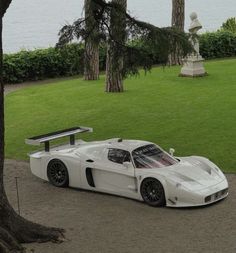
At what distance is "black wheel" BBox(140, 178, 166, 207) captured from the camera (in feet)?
36.5

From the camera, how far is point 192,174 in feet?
37.5

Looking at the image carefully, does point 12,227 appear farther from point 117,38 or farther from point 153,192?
point 117,38

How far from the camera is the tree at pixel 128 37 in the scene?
1422 centimetres

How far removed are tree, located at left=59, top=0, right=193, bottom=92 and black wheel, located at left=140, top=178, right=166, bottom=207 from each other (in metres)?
4.18

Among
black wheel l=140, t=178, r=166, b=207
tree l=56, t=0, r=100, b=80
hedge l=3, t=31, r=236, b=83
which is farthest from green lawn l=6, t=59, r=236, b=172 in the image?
tree l=56, t=0, r=100, b=80

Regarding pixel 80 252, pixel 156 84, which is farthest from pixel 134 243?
pixel 156 84

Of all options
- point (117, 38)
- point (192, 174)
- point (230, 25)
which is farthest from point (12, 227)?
point (230, 25)

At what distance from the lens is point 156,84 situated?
2411cm

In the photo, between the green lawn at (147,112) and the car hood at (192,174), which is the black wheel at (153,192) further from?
the green lawn at (147,112)

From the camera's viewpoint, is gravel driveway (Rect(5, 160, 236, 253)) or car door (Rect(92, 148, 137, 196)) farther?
car door (Rect(92, 148, 137, 196))

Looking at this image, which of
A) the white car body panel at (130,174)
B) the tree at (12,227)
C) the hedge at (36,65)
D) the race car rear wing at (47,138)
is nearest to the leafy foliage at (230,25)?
the hedge at (36,65)

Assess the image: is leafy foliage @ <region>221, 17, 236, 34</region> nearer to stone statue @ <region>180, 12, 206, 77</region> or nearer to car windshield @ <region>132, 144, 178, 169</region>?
stone statue @ <region>180, 12, 206, 77</region>

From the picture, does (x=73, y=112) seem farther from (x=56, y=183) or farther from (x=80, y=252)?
(x=80, y=252)

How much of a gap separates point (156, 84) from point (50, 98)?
14.8 ft
